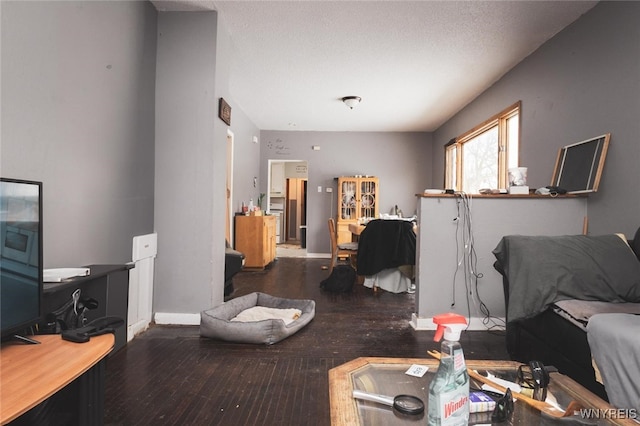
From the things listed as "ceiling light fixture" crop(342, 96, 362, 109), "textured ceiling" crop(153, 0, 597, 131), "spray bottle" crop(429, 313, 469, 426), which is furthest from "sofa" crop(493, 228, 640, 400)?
"ceiling light fixture" crop(342, 96, 362, 109)

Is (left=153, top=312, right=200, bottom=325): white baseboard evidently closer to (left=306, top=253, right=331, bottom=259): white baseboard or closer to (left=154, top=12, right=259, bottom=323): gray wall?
(left=154, top=12, right=259, bottom=323): gray wall

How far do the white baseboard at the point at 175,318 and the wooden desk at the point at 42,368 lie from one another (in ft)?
5.52

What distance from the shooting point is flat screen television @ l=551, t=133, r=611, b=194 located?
8.57 ft

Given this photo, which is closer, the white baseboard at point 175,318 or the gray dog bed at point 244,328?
the gray dog bed at point 244,328

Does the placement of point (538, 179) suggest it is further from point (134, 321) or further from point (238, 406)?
point (134, 321)

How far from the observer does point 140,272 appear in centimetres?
271

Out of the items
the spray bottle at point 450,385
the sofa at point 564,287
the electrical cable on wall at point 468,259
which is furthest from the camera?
the electrical cable on wall at point 468,259

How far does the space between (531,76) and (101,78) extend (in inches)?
152

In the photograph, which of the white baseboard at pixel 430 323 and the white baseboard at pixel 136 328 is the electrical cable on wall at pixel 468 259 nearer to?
the white baseboard at pixel 430 323

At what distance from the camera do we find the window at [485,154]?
4.25 meters

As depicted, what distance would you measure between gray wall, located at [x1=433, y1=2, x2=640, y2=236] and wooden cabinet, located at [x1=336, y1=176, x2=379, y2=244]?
3536 mm

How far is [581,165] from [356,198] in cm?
454

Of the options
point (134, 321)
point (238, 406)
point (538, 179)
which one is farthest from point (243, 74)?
point (238, 406)

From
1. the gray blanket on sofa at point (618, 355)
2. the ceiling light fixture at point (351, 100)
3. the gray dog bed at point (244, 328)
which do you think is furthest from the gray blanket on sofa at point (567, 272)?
the ceiling light fixture at point (351, 100)
